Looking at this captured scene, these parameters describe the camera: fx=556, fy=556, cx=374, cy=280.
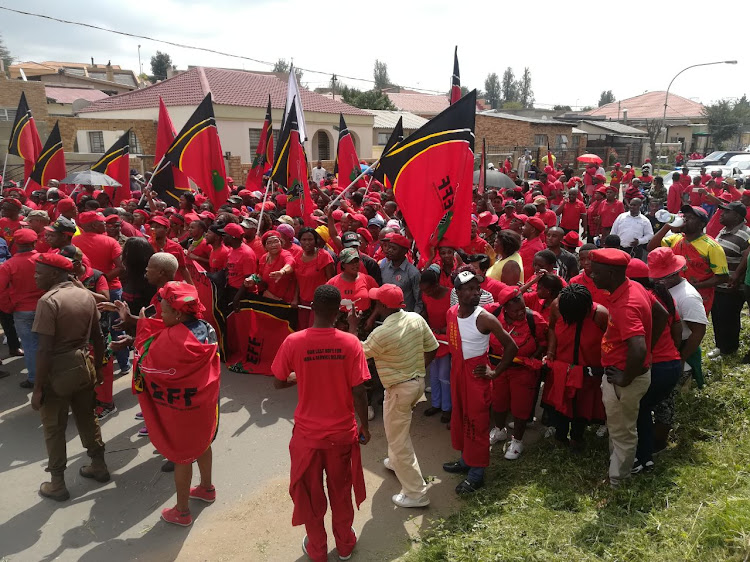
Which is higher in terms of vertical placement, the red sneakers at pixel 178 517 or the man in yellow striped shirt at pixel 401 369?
the man in yellow striped shirt at pixel 401 369

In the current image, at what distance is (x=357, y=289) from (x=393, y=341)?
1560 mm

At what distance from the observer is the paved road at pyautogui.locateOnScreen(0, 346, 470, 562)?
3908mm

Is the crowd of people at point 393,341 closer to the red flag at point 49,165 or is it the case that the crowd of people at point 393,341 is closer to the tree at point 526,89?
the red flag at point 49,165

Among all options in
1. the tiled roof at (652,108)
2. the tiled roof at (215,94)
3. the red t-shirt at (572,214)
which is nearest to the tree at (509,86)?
the tiled roof at (652,108)

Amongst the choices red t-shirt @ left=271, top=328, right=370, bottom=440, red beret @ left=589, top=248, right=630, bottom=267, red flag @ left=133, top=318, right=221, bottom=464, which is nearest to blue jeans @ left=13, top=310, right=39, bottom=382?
red flag @ left=133, top=318, right=221, bottom=464

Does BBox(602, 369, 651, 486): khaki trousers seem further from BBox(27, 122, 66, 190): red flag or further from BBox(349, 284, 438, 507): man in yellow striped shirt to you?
BBox(27, 122, 66, 190): red flag

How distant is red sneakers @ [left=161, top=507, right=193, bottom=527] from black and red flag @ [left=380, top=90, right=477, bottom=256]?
3085 mm

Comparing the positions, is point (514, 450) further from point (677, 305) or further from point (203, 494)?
point (203, 494)

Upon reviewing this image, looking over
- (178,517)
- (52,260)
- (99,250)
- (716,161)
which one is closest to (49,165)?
(99,250)

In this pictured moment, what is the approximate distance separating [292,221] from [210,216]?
1.39 m

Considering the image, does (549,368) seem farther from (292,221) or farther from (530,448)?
(292,221)

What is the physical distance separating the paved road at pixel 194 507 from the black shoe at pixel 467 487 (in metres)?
0.09

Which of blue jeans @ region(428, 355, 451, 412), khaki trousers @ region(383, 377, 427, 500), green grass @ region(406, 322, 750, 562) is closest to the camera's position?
green grass @ region(406, 322, 750, 562)

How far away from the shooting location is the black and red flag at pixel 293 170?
331 inches
